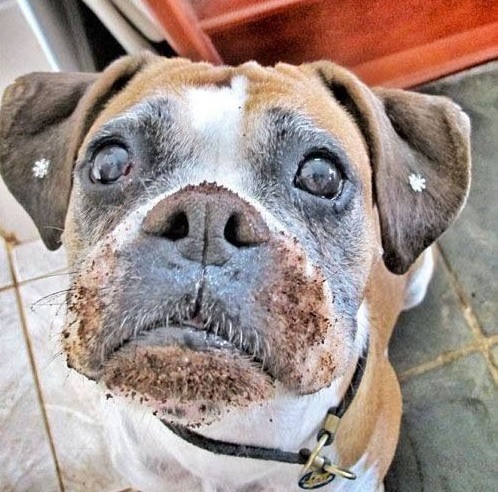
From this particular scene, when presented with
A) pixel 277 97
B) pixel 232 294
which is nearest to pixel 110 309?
pixel 232 294

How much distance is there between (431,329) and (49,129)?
4.34 ft

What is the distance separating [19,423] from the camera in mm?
2410

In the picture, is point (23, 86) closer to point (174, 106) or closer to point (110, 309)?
point (174, 106)

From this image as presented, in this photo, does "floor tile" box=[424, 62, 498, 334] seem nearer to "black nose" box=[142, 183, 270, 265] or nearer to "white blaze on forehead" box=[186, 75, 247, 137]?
"white blaze on forehead" box=[186, 75, 247, 137]

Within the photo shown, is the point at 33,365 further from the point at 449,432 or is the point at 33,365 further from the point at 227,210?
the point at 227,210

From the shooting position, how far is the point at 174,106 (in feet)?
4.44

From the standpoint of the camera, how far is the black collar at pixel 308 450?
Result: 150cm

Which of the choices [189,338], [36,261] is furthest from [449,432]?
[189,338]

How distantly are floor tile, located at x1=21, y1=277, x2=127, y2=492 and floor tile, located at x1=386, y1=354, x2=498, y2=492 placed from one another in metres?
0.78

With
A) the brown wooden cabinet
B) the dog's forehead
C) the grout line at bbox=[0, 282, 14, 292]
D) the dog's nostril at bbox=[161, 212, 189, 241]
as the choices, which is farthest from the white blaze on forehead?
the grout line at bbox=[0, 282, 14, 292]

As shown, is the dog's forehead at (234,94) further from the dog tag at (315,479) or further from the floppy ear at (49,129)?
the dog tag at (315,479)

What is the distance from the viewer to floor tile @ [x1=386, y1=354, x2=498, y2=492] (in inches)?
89.8

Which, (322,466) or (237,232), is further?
(322,466)

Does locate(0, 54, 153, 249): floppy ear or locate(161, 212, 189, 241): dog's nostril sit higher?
locate(161, 212, 189, 241): dog's nostril
